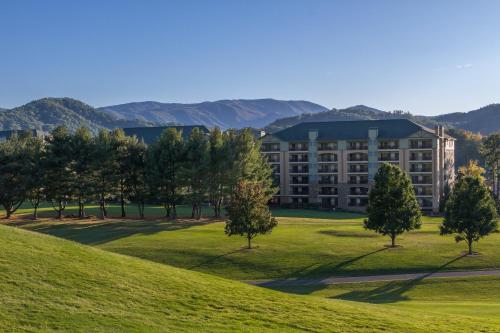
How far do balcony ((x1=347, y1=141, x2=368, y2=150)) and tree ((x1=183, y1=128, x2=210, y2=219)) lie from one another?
173 ft

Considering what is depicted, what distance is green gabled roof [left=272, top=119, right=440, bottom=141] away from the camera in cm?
11344

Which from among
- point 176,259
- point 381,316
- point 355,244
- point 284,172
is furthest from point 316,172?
point 381,316

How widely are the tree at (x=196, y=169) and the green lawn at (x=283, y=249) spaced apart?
25.1 feet

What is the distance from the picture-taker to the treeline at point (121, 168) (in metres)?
67.1

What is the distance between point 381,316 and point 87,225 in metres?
48.3

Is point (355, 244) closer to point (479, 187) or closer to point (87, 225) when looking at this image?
point (479, 187)

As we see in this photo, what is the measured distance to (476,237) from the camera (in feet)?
164

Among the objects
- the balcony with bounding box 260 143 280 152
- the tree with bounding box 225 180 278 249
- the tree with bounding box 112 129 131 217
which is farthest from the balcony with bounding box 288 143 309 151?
the tree with bounding box 225 180 278 249

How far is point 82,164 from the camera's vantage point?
6881 cm

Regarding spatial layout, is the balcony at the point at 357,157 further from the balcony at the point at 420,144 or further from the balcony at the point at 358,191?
the balcony at the point at 420,144

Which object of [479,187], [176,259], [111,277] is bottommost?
[176,259]

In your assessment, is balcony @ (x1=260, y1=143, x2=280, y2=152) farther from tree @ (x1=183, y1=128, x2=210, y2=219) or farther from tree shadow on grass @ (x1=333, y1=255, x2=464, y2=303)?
tree shadow on grass @ (x1=333, y1=255, x2=464, y2=303)

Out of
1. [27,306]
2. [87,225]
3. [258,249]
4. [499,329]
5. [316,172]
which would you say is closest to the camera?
[27,306]

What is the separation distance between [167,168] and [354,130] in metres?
61.1
